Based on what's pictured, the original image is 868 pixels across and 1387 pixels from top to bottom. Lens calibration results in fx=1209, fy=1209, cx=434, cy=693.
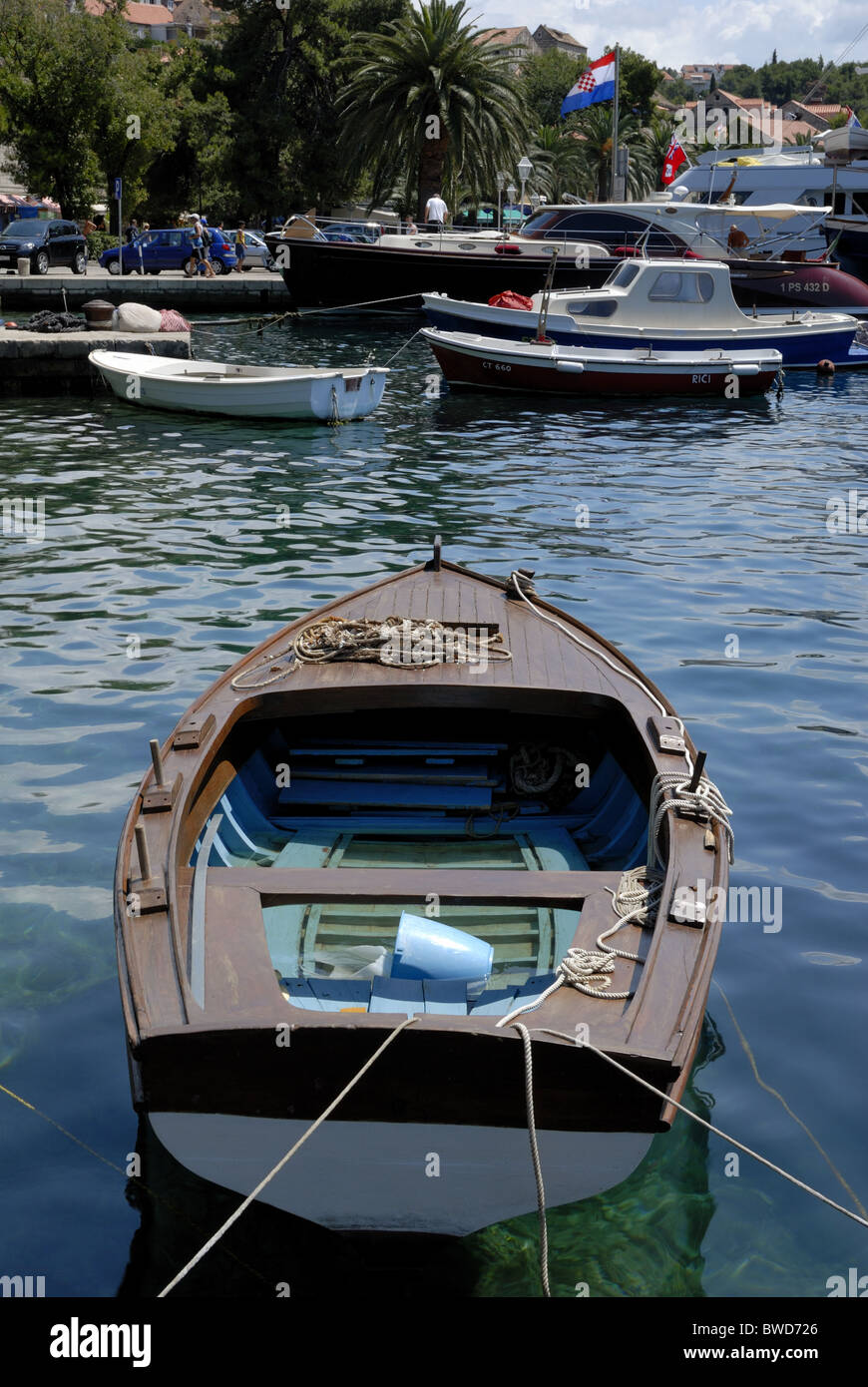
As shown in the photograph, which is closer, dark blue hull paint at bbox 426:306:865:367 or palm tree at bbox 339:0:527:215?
dark blue hull paint at bbox 426:306:865:367

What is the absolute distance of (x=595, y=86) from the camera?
32812mm

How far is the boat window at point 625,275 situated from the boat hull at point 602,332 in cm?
110

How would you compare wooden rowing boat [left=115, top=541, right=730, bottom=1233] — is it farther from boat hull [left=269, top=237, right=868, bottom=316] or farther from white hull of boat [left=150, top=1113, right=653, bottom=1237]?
boat hull [left=269, top=237, right=868, bottom=316]

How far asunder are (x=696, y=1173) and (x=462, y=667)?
101 inches

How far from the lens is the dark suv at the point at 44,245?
34.1 metres

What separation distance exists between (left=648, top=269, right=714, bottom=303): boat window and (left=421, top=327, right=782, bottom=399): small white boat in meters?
1.12

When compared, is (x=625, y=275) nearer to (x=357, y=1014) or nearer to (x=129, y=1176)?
(x=129, y=1176)

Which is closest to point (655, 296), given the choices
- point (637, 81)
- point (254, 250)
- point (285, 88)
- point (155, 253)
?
point (155, 253)

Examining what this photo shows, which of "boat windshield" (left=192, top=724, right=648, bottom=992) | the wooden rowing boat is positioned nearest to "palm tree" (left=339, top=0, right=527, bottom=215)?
the wooden rowing boat

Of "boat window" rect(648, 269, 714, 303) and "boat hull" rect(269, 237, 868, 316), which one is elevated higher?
"boat hull" rect(269, 237, 868, 316)

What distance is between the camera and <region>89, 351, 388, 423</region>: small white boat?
681 inches

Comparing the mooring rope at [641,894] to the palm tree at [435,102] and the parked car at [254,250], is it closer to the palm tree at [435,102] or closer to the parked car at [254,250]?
the palm tree at [435,102]

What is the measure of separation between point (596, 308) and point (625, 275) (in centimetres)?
91

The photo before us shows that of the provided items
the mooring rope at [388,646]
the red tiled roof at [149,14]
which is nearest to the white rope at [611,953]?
the mooring rope at [388,646]
